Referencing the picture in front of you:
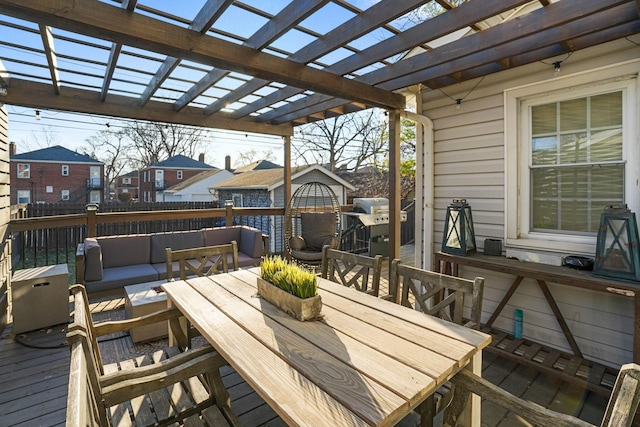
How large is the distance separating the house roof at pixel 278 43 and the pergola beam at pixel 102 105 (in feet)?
0.05

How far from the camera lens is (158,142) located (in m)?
21.2

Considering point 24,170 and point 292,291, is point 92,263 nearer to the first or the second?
point 292,291

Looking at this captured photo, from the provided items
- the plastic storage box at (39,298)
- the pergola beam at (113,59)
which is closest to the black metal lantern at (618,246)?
the pergola beam at (113,59)

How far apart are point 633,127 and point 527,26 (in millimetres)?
1169

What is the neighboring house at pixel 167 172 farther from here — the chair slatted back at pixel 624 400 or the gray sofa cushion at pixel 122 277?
the chair slatted back at pixel 624 400

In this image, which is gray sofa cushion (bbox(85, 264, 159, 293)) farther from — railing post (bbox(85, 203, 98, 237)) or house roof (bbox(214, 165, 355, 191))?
house roof (bbox(214, 165, 355, 191))

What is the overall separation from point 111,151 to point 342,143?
1631cm

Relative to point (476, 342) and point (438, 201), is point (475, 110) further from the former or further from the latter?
point (476, 342)

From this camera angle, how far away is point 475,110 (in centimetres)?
355

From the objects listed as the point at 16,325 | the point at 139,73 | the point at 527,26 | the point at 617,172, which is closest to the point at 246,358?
the point at 527,26

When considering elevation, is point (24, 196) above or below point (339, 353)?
above

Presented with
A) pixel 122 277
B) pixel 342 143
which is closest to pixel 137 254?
pixel 122 277

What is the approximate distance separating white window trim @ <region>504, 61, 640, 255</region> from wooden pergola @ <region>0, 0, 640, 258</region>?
26cm

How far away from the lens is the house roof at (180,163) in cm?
2208
